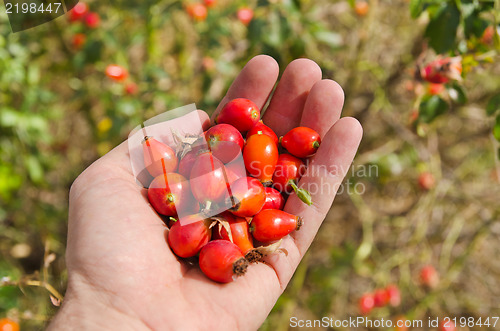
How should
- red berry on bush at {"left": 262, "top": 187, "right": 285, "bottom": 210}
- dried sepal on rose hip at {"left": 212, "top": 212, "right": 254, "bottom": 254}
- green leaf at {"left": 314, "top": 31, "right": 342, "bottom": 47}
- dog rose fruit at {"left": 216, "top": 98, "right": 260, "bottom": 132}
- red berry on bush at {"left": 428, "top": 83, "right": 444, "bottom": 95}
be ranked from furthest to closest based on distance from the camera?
green leaf at {"left": 314, "top": 31, "right": 342, "bottom": 47}, red berry on bush at {"left": 428, "top": 83, "right": 444, "bottom": 95}, dog rose fruit at {"left": 216, "top": 98, "right": 260, "bottom": 132}, red berry on bush at {"left": 262, "top": 187, "right": 285, "bottom": 210}, dried sepal on rose hip at {"left": 212, "top": 212, "right": 254, "bottom": 254}

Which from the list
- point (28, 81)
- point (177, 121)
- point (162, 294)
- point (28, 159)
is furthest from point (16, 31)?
point (162, 294)

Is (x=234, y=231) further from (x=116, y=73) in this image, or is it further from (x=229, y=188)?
(x=116, y=73)

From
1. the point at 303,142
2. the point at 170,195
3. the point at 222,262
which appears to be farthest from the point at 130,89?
the point at 222,262

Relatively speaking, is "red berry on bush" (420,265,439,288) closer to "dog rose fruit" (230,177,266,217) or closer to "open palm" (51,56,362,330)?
"open palm" (51,56,362,330)

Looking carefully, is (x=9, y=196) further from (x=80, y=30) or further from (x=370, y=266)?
(x=370, y=266)

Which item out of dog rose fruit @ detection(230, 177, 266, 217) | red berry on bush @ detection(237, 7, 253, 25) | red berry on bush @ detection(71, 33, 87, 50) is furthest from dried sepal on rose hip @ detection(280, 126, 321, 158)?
red berry on bush @ detection(71, 33, 87, 50)

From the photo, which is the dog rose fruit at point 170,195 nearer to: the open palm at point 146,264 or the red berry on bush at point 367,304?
the open palm at point 146,264
